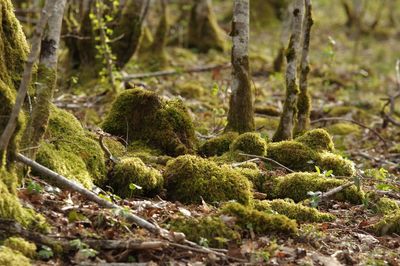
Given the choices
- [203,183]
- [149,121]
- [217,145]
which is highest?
[149,121]

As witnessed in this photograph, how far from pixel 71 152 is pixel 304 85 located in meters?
4.66

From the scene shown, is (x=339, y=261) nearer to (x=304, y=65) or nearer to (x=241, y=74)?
(x=241, y=74)

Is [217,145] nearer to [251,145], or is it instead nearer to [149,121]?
[251,145]

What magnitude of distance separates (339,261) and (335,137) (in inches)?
312

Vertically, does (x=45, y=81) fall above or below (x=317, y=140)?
above

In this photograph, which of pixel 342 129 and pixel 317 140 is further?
pixel 342 129

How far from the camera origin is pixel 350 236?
6762mm

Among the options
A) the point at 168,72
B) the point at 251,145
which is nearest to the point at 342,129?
the point at 168,72

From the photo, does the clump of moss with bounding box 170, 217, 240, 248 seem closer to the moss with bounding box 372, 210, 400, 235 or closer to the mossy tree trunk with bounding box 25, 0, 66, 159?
the mossy tree trunk with bounding box 25, 0, 66, 159

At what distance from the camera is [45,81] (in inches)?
243

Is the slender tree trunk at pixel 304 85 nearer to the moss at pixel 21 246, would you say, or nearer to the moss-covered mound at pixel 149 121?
the moss-covered mound at pixel 149 121

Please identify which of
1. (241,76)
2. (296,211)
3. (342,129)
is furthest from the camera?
(342,129)

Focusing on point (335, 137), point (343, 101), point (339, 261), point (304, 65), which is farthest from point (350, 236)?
point (343, 101)

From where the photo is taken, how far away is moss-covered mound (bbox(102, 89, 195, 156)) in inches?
352
